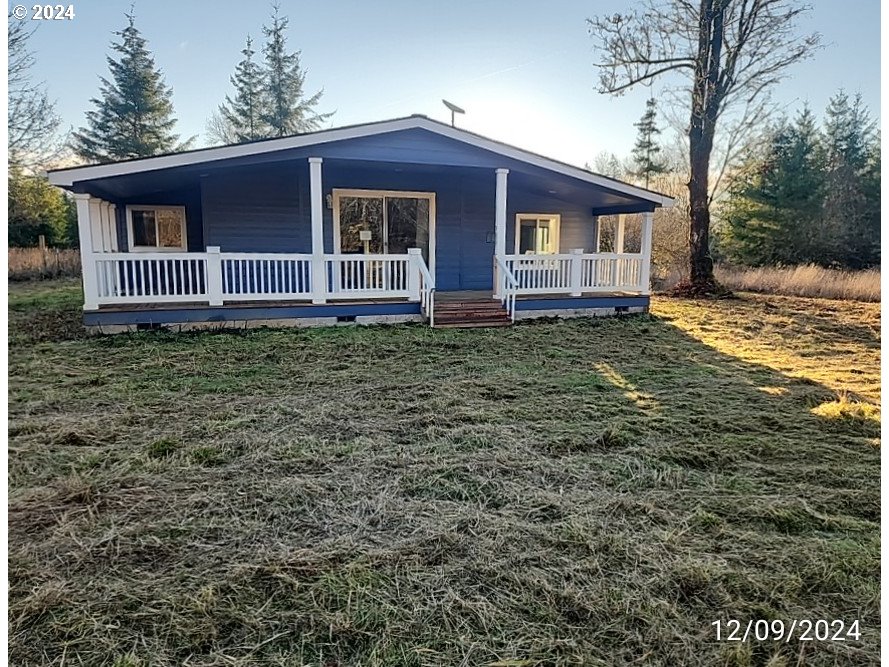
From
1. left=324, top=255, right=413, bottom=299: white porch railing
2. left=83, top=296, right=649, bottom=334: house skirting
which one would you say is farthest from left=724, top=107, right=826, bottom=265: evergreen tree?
left=324, top=255, right=413, bottom=299: white porch railing

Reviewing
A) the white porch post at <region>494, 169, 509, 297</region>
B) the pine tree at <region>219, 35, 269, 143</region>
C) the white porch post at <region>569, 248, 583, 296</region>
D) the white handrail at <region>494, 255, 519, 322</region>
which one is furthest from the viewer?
the pine tree at <region>219, 35, 269, 143</region>

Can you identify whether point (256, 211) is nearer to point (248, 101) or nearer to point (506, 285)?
point (506, 285)

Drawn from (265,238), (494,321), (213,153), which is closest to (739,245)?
(494,321)

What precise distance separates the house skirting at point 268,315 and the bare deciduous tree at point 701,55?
6994mm

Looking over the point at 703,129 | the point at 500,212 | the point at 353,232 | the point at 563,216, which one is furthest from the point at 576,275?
the point at 703,129

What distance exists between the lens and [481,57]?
7.80 metres

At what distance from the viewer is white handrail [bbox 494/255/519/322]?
368 inches

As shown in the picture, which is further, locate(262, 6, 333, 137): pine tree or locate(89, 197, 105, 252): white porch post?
locate(262, 6, 333, 137): pine tree

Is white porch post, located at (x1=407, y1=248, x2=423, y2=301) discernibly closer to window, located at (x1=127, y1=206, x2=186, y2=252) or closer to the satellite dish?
the satellite dish

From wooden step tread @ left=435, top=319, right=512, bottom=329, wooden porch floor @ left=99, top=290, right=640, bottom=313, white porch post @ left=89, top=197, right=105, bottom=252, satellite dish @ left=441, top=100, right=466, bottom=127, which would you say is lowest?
wooden step tread @ left=435, top=319, right=512, bottom=329

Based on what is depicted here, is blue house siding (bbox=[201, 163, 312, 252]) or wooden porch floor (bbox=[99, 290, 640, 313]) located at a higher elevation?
blue house siding (bbox=[201, 163, 312, 252])

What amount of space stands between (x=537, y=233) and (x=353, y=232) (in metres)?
4.33

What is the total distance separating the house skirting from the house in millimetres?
21

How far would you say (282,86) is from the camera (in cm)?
2748
